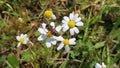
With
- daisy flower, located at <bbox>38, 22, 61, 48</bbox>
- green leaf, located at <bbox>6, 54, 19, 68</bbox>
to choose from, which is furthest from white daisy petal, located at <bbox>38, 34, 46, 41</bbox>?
green leaf, located at <bbox>6, 54, 19, 68</bbox>

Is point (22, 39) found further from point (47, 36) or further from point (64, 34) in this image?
point (64, 34)

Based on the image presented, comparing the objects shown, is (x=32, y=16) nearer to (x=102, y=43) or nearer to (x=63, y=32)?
(x=63, y=32)

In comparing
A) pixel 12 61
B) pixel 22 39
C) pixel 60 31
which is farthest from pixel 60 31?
pixel 12 61

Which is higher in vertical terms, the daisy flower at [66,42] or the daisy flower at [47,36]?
the daisy flower at [47,36]

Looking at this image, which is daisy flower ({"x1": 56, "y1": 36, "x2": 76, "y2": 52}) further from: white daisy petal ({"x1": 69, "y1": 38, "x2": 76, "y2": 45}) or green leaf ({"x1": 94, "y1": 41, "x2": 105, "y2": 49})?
green leaf ({"x1": 94, "y1": 41, "x2": 105, "y2": 49})

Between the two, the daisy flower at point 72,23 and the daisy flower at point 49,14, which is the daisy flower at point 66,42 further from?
the daisy flower at point 49,14

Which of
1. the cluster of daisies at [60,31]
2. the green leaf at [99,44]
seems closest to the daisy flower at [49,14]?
the cluster of daisies at [60,31]
